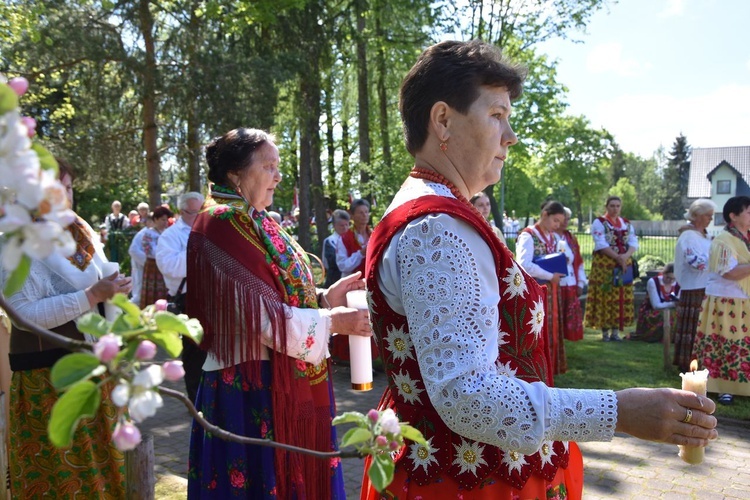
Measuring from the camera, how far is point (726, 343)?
21.9 feet

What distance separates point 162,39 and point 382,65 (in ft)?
25.1

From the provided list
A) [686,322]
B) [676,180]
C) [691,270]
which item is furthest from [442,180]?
[676,180]

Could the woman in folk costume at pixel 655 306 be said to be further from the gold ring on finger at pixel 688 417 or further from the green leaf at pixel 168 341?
the green leaf at pixel 168 341

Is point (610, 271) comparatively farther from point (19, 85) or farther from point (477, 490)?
point (19, 85)

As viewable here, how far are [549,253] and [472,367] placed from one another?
22.4 feet

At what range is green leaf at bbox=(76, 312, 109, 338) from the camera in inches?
29.9

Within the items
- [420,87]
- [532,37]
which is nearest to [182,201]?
[420,87]

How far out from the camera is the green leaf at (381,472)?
87 centimetres

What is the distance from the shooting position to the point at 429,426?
159 centimetres

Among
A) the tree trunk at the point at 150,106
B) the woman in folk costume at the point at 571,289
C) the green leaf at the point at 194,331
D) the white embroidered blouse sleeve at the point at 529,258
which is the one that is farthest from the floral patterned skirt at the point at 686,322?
the tree trunk at the point at 150,106

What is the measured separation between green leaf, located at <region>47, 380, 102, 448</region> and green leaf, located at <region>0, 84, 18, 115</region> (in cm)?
30

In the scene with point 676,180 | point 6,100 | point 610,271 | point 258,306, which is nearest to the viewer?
point 6,100

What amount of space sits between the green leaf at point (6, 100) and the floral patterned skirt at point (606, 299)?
10192 millimetres

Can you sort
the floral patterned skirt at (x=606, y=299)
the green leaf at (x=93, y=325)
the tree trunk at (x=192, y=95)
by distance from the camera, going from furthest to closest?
the tree trunk at (x=192, y=95), the floral patterned skirt at (x=606, y=299), the green leaf at (x=93, y=325)
